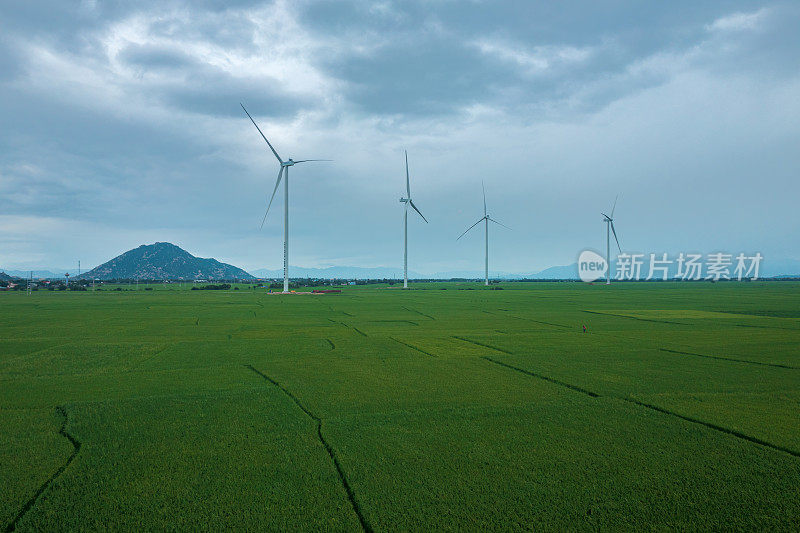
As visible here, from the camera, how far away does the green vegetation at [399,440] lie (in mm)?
6707

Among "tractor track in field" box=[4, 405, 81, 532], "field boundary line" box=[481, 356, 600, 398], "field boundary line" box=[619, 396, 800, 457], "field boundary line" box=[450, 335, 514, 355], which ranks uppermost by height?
"field boundary line" box=[450, 335, 514, 355]

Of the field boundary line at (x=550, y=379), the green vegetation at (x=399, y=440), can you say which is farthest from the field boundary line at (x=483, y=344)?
the field boundary line at (x=550, y=379)

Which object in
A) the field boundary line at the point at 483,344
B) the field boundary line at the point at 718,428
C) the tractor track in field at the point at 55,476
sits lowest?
the tractor track in field at the point at 55,476

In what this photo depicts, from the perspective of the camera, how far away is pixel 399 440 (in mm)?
9367

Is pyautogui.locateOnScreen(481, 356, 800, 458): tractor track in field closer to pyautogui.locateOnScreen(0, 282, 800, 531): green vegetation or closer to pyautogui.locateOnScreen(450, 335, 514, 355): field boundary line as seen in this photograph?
pyautogui.locateOnScreen(0, 282, 800, 531): green vegetation

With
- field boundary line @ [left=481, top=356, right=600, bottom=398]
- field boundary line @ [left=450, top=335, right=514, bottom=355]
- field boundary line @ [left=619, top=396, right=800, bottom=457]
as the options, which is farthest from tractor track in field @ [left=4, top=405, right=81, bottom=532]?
field boundary line @ [left=450, top=335, right=514, bottom=355]

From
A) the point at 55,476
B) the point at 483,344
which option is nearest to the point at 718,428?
the point at 55,476

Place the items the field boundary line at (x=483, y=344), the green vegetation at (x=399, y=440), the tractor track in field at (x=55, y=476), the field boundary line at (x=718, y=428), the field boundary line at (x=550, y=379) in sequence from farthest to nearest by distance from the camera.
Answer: the field boundary line at (x=483, y=344) < the field boundary line at (x=550, y=379) < the field boundary line at (x=718, y=428) < the green vegetation at (x=399, y=440) < the tractor track in field at (x=55, y=476)

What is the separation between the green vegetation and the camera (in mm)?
6707

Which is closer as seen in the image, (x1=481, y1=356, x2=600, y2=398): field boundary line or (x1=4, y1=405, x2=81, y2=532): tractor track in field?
(x1=4, y1=405, x2=81, y2=532): tractor track in field

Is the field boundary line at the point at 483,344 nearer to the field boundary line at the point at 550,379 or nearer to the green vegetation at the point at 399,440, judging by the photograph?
the green vegetation at the point at 399,440

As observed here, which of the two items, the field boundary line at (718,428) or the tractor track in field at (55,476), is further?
the field boundary line at (718,428)

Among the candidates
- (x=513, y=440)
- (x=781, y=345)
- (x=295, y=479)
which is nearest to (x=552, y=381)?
(x=513, y=440)

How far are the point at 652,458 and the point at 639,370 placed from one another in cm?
877
